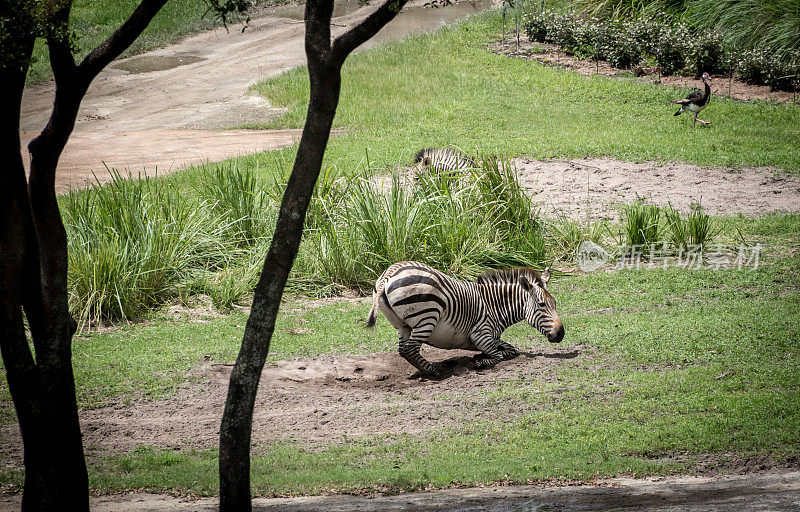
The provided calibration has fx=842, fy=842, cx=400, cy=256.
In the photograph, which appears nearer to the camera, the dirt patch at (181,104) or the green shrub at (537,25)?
the dirt patch at (181,104)

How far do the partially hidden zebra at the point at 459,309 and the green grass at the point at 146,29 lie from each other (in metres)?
23.6

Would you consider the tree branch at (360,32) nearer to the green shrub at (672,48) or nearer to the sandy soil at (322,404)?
the sandy soil at (322,404)

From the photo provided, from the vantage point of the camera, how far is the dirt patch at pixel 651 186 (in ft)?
48.4

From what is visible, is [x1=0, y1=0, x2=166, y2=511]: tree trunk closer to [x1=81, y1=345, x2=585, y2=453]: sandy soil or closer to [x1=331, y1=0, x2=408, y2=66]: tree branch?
[x1=331, y1=0, x2=408, y2=66]: tree branch

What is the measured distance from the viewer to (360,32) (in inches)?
217

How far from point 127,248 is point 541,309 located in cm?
578

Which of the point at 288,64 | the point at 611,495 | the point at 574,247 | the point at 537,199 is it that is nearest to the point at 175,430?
the point at 611,495

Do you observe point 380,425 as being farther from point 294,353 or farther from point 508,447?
point 294,353

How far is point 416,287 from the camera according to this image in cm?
877

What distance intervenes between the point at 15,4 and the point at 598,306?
26.0ft

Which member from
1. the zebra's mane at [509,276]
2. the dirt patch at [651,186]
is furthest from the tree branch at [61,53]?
the dirt patch at [651,186]

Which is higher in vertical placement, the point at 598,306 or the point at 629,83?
the point at 629,83

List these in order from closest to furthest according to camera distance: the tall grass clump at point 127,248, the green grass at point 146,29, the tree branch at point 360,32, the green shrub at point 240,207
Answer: the tree branch at point 360,32
the tall grass clump at point 127,248
the green shrub at point 240,207
the green grass at point 146,29

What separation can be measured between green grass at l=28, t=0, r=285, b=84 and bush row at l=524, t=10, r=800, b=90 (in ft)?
36.6
